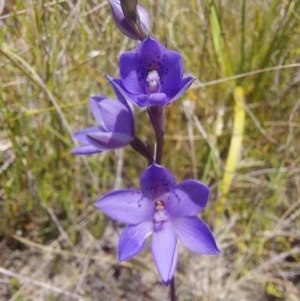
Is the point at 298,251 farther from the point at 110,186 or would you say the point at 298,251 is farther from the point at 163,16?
the point at 163,16

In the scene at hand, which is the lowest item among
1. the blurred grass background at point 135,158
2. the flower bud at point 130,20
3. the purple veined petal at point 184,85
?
the blurred grass background at point 135,158

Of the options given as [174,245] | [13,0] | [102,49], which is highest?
[13,0]

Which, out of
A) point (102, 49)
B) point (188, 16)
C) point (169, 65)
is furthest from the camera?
point (188, 16)

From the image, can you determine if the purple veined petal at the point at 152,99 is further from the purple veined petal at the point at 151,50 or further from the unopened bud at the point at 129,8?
the unopened bud at the point at 129,8

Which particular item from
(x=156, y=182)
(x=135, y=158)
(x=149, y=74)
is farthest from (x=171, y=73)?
(x=135, y=158)

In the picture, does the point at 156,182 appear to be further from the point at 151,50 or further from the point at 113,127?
the point at 151,50

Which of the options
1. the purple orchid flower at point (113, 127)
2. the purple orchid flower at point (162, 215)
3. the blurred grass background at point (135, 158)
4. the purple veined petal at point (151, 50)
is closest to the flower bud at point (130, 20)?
the purple veined petal at point (151, 50)

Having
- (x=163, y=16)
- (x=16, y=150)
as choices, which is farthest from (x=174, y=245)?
(x=163, y=16)

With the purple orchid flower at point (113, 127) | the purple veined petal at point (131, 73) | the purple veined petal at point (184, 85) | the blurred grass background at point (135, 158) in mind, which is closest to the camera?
the purple veined petal at point (184, 85)
